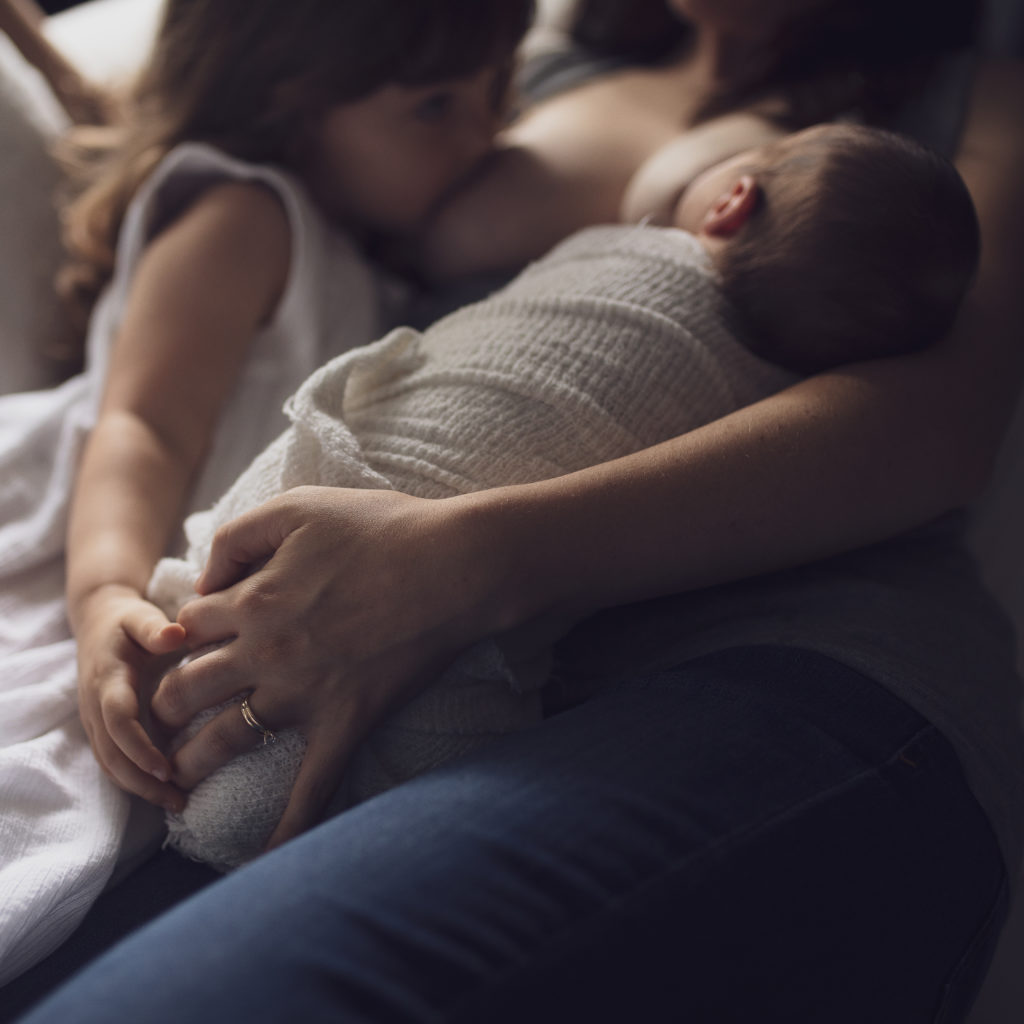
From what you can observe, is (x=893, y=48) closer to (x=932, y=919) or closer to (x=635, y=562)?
(x=635, y=562)

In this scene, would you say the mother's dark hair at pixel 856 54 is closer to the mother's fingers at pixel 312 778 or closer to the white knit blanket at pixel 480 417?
the white knit blanket at pixel 480 417

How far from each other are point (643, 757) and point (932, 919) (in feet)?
0.72

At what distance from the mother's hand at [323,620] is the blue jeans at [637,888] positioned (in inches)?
3.5

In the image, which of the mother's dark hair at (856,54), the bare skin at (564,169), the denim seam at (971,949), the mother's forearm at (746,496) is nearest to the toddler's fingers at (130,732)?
the mother's forearm at (746,496)

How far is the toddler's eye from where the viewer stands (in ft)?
3.37

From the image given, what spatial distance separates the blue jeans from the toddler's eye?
0.76m

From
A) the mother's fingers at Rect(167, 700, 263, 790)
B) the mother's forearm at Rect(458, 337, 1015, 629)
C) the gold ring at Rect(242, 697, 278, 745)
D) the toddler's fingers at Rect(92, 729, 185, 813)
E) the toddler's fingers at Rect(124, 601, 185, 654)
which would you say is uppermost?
the mother's forearm at Rect(458, 337, 1015, 629)

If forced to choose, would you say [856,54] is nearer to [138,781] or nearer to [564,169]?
[564,169]

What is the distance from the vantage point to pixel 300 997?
39 cm

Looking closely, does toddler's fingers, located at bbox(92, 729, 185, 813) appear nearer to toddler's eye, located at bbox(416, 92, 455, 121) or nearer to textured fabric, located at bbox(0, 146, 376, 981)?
textured fabric, located at bbox(0, 146, 376, 981)

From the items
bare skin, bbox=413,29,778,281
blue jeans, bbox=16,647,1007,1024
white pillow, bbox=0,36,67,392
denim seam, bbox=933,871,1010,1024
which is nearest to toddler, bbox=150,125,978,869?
blue jeans, bbox=16,647,1007,1024

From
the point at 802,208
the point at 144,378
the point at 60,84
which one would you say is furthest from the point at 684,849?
the point at 60,84

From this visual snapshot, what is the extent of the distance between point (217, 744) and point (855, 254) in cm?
63

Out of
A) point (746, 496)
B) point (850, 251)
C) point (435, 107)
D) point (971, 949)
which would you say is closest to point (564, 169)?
point (435, 107)
